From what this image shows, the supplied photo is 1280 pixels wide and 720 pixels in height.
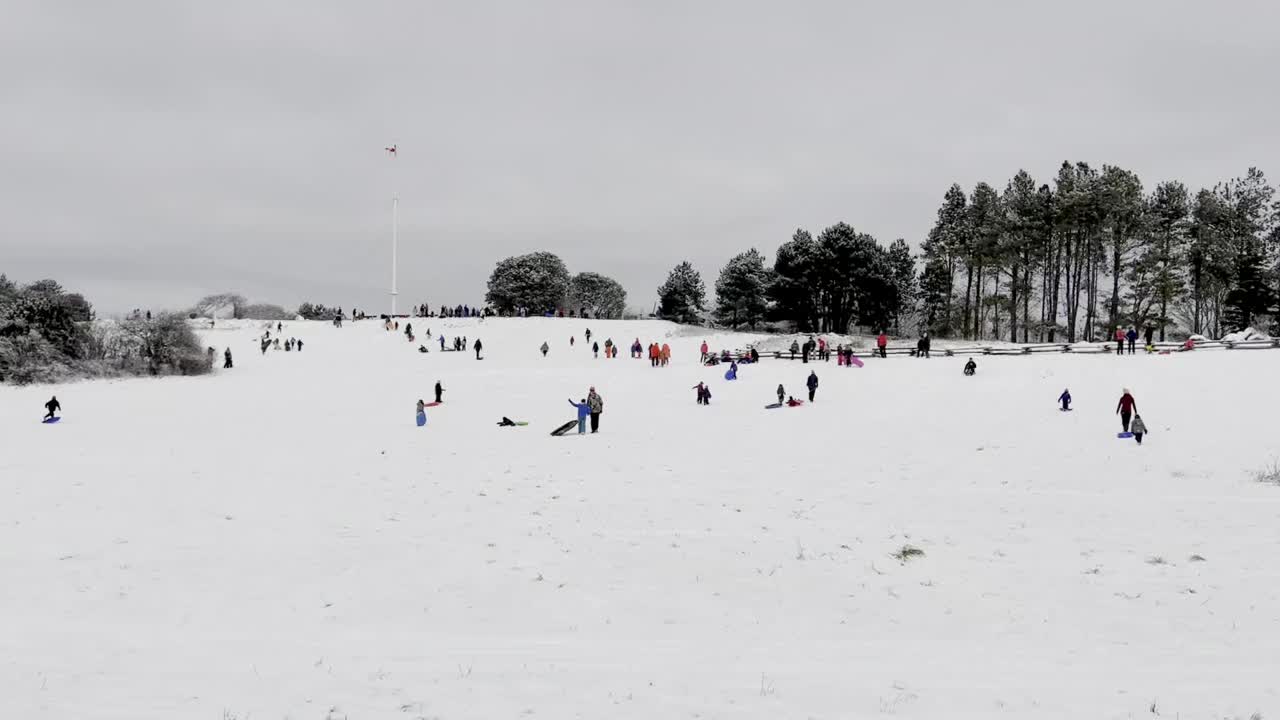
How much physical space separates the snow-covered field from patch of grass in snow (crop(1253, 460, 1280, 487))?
0.83ft

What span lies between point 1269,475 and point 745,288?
220ft

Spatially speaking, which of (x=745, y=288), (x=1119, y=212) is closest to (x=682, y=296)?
(x=745, y=288)

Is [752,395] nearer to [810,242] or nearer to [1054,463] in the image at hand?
[1054,463]

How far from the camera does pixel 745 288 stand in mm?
80688

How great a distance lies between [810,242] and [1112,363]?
38379mm

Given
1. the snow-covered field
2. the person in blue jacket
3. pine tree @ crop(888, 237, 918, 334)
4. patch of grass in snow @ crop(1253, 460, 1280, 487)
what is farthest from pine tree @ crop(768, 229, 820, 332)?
patch of grass in snow @ crop(1253, 460, 1280, 487)

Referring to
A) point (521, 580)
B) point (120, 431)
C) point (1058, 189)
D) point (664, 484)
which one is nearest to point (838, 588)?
point (521, 580)

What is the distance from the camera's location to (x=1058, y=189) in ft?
179

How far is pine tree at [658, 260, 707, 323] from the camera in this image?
9075 cm

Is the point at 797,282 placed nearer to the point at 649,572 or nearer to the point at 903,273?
the point at 903,273

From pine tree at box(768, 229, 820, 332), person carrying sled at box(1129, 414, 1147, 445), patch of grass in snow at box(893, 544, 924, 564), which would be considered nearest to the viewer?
patch of grass in snow at box(893, 544, 924, 564)

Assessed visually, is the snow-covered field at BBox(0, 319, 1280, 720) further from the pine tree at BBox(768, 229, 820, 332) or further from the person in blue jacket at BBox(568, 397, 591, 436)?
the pine tree at BBox(768, 229, 820, 332)

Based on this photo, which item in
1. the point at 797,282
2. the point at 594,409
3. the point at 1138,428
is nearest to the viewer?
the point at 1138,428

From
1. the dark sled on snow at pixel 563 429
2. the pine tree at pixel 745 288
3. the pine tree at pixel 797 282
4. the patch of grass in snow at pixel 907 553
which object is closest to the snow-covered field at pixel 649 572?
the patch of grass in snow at pixel 907 553
